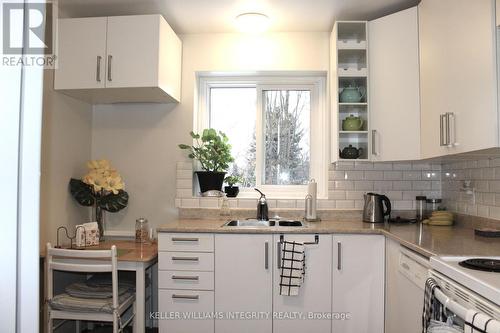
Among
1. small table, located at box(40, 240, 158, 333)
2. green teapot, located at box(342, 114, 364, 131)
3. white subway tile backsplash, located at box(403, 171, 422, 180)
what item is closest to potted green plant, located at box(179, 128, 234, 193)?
small table, located at box(40, 240, 158, 333)

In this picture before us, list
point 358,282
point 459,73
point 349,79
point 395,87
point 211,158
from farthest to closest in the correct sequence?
point 211,158 → point 349,79 → point 395,87 → point 358,282 → point 459,73

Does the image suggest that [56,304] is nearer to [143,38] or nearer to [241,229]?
[241,229]

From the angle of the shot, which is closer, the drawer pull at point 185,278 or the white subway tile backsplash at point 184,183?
the drawer pull at point 185,278

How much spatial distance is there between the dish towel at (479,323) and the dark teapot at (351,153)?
1684 millimetres

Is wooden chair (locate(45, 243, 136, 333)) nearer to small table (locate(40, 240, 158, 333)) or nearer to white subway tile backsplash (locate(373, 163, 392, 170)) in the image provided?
small table (locate(40, 240, 158, 333))

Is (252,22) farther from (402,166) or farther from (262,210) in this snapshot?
(402,166)

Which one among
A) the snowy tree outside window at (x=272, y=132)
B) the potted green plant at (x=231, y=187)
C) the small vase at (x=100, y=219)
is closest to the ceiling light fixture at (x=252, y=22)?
the snowy tree outside window at (x=272, y=132)

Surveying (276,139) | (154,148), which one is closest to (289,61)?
(276,139)

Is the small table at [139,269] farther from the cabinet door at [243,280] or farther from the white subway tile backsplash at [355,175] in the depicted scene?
the white subway tile backsplash at [355,175]

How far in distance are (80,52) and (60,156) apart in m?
0.78

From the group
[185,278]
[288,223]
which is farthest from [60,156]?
[288,223]

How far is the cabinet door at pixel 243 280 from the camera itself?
2303mm

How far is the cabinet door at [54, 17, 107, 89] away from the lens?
2.53 meters

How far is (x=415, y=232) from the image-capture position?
7.10 feet
